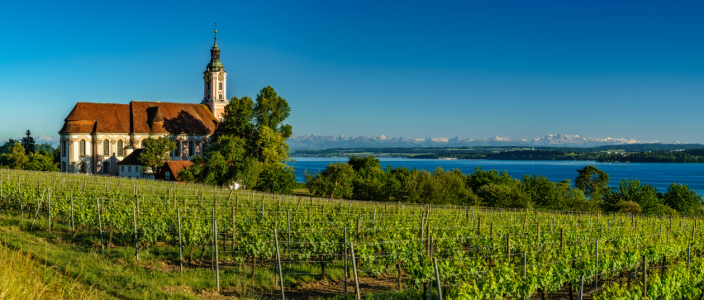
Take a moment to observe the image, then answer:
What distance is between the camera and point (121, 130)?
2356 inches

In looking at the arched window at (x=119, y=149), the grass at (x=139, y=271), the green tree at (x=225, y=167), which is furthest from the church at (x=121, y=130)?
the grass at (x=139, y=271)

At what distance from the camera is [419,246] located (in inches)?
455

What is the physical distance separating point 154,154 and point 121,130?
9.40m

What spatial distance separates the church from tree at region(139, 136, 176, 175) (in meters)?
6.49

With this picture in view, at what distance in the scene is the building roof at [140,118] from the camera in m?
58.6

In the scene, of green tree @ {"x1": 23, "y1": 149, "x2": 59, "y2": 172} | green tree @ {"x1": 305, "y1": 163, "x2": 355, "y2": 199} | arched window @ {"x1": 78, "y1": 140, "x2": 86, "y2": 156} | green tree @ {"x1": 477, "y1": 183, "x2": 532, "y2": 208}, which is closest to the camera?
green tree @ {"x1": 477, "y1": 183, "x2": 532, "y2": 208}

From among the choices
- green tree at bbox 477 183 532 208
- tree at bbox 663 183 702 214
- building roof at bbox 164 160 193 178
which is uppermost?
building roof at bbox 164 160 193 178

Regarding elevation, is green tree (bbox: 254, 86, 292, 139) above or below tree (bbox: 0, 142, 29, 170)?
above

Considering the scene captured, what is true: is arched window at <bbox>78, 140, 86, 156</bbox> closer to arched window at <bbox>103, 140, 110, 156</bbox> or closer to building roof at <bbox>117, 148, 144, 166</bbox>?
arched window at <bbox>103, 140, 110, 156</bbox>

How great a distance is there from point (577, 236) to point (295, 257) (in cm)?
933

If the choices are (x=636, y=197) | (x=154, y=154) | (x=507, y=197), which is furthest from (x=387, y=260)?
(x=636, y=197)

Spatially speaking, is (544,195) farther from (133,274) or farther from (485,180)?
(133,274)

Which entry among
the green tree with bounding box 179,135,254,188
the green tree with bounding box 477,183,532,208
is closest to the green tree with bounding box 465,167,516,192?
the green tree with bounding box 477,183,532,208

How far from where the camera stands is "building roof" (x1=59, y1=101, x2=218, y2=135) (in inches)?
2309
